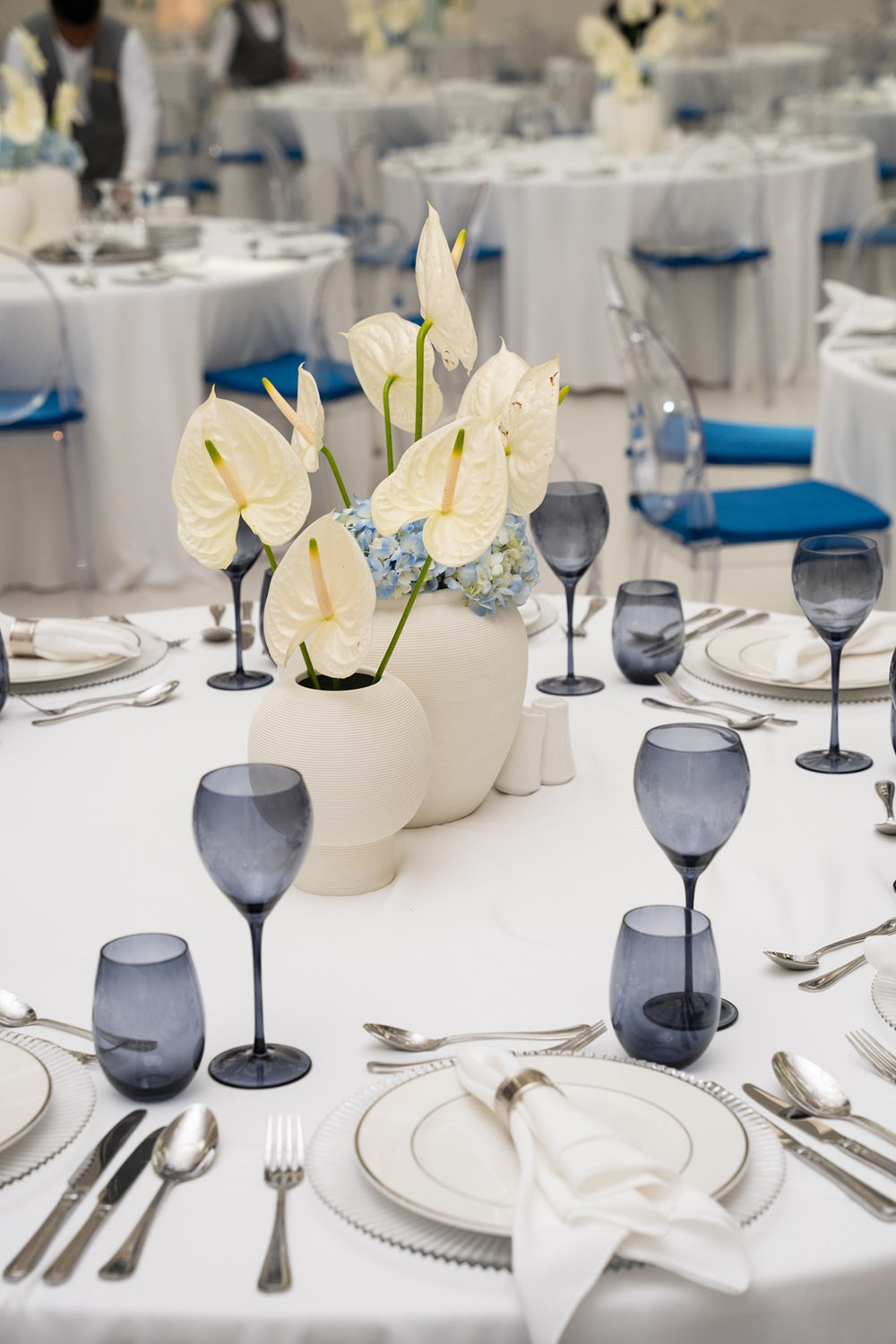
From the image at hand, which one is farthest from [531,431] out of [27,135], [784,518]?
[27,135]

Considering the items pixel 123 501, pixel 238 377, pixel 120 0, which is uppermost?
pixel 120 0

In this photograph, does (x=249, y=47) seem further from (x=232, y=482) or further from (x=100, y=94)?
(x=232, y=482)

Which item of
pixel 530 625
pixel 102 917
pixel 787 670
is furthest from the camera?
pixel 530 625

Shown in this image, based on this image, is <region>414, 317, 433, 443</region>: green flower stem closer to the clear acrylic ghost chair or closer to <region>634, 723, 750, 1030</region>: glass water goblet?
<region>634, 723, 750, 1030</region>: glass water goblet

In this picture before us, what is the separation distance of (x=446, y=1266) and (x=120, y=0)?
1343 cm

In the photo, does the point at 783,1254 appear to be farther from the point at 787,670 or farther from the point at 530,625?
the point at 530,625

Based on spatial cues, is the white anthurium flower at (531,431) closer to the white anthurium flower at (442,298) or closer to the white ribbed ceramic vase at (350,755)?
the white anthurium flower at (442,298)

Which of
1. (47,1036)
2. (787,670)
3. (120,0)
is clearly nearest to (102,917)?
(47,1036)

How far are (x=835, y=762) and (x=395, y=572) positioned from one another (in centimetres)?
50

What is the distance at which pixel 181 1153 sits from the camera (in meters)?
0.96

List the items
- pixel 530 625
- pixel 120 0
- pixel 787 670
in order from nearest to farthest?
1. pixel 787 670
2. pixel 530 625
3. pixel 120 0

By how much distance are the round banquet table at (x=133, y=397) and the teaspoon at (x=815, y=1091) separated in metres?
3.41

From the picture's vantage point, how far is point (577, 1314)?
32.8 inches

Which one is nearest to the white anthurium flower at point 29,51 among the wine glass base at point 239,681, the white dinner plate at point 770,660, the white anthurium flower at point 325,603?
the wine glass base at point 239,681
